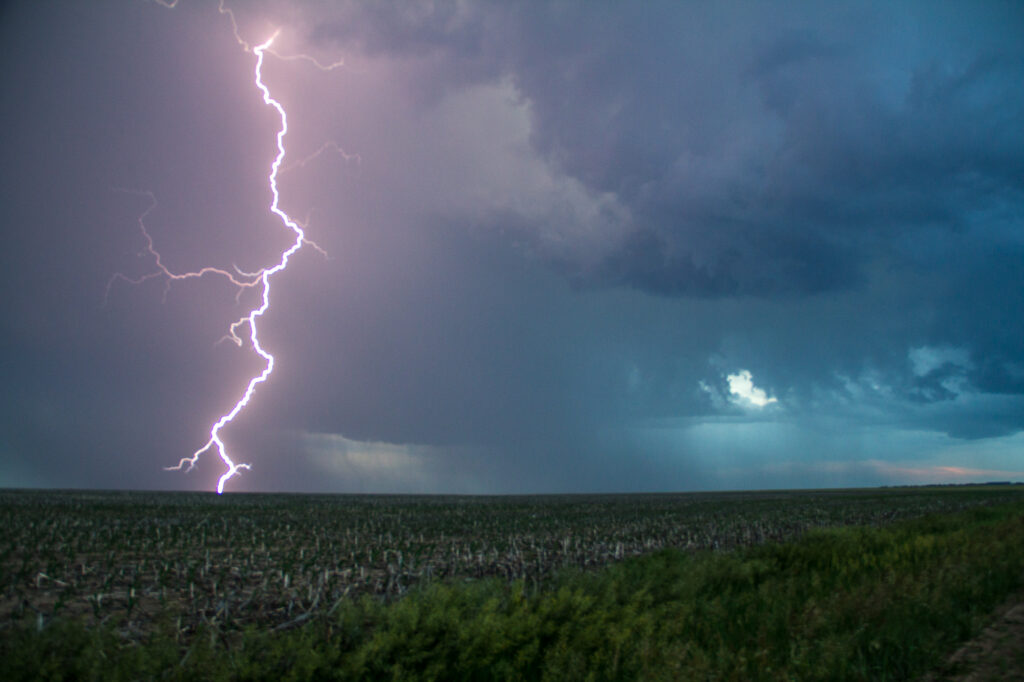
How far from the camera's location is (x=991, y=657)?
7535 millimetres

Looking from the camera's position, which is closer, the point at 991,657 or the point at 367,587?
the point at 991,657

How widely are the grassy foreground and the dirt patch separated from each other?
228mm

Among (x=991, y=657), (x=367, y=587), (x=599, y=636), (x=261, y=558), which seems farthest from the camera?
(x=261, y=558)

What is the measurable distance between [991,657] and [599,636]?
504 centimetres

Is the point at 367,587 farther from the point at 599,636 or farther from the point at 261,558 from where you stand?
the point at 261,558

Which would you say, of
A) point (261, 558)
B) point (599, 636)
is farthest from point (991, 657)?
point (261, 558)

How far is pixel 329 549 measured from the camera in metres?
18.0

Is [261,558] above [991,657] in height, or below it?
below

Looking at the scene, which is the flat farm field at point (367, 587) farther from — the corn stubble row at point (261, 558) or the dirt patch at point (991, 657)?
the dirt patch at point (991, 657)

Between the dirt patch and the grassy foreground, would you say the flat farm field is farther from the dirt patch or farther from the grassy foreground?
the dirt patch

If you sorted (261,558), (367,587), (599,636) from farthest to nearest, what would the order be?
(261,558), (367,587), (599,636)

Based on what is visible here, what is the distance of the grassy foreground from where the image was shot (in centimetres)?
677

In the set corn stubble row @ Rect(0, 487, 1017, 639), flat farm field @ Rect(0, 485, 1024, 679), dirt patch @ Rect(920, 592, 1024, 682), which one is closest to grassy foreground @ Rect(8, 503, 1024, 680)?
flat farm field @ Rect(0, 485, 1024, 679)

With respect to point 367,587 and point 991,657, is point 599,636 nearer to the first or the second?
point 991,657
